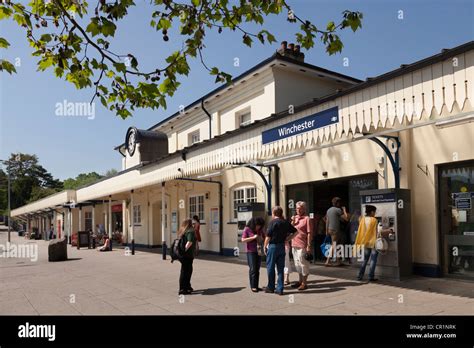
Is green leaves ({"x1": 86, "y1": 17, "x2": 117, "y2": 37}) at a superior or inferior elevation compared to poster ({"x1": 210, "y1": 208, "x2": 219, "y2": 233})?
superior

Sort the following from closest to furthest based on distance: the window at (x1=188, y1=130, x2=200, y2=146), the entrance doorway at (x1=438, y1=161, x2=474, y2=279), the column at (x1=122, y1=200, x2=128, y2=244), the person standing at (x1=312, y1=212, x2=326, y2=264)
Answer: the entrance doorway at (x1=438, y1=161, x2=474, y2=279) → the person standing at (x1=312, y1=212, x2=326, y2=264) → the window at (x1=188, y1=130, x2=200, y2=146) → the column at (x1=122, y1=200, x2=128, y2=244)

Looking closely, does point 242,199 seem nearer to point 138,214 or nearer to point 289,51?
point 289,51

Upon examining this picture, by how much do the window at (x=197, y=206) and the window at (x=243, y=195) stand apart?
243cm

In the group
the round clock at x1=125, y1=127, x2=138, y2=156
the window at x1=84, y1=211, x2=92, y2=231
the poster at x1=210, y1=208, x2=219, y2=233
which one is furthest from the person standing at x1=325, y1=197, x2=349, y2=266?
the window at x1=84, y1=211, x2=92, y2=231

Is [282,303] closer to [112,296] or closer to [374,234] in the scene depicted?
[374,234]

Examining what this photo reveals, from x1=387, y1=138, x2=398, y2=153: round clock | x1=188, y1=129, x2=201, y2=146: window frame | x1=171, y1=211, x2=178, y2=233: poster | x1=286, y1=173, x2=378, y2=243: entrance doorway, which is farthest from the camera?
x1=188, y1=129, x2=201, y2=146: window frame

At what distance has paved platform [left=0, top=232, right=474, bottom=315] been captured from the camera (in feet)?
22.6

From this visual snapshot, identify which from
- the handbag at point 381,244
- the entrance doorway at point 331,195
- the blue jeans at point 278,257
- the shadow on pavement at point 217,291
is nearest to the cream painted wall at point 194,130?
the entrance doorway at point 331,195

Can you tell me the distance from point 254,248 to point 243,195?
22.5 feet

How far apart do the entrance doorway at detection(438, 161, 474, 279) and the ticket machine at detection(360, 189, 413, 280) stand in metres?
0.67

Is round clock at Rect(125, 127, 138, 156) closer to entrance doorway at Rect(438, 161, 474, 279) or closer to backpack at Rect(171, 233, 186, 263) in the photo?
backpack at Rect(171, 233, 186, 263)

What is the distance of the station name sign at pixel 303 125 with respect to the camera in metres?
8.81

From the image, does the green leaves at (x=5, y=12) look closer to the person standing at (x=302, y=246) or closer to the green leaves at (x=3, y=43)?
the green leaves at (x=3, y=43)
